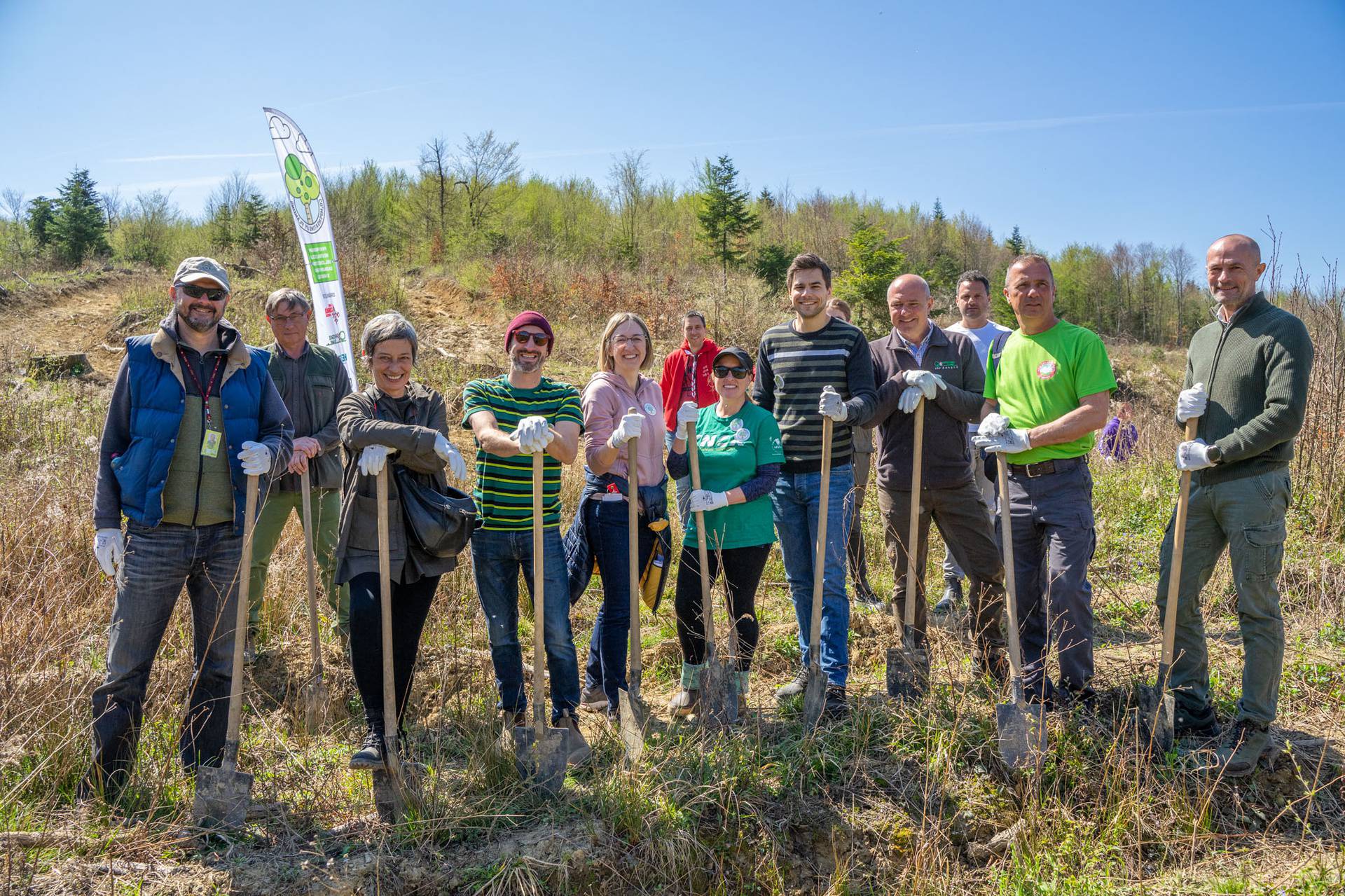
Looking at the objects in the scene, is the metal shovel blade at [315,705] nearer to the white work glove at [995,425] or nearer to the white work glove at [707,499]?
the white work glove at [707,499]

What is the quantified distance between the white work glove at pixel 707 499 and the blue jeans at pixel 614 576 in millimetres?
273

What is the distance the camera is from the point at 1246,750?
349cm

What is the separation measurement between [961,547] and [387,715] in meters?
2.75

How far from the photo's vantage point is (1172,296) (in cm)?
3441

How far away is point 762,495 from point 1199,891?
2.25m

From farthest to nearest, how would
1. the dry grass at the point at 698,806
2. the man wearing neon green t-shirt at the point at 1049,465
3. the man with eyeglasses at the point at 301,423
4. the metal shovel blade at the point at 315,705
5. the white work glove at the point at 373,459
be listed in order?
the man with eyeglasses at the point at 301,423 < the metal shovel blade at the point at 315,705 < the man wearing neon green t-shirt at the point at 1049,465 < the white work glove at the point at 373,459 < the dry grass at the point at 698,806

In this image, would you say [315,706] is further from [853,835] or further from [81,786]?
[853,835]

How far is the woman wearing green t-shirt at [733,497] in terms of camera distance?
3.89m

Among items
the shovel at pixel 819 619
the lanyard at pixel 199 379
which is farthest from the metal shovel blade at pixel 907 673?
the lanyard at pixel 199 379

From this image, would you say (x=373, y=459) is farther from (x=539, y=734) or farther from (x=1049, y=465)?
(x=1049, y=465)

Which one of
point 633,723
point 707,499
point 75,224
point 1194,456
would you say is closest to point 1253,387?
point 1194,456

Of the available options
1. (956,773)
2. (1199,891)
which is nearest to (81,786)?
(956,773)

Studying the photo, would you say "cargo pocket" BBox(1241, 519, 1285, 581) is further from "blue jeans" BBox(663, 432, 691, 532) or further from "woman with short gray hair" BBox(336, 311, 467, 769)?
"woman with short gray hair" BBox(336, 311, 467, 769)

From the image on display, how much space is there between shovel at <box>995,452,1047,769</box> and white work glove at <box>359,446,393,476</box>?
8.80 ft
